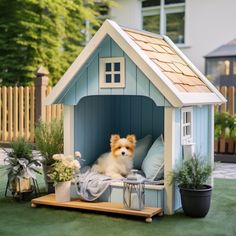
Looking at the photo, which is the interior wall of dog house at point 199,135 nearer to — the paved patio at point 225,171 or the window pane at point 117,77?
the window pane at point 117,77

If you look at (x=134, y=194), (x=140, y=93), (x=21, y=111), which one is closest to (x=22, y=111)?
(x=21, y=111)

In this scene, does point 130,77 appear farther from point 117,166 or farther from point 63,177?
point 63,177

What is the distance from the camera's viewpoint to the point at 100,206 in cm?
513

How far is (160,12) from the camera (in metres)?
16.0

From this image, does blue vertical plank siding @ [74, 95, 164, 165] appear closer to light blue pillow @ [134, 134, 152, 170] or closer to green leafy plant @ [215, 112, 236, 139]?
light blue pillow @ [134, 134, 152, 170]

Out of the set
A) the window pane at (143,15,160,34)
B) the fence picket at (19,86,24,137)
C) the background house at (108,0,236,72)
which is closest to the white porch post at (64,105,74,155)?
the fence picket at (19,86,24,137)

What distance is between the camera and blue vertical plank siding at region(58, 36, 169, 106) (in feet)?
16.9

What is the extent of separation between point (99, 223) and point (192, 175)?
114 centimetres

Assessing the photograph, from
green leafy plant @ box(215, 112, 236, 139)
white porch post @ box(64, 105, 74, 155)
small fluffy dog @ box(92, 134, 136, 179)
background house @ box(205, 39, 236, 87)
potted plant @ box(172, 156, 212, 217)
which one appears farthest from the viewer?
background house @ box(205, 39, 236, 87)

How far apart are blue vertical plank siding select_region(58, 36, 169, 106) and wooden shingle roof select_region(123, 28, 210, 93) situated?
0.77ft

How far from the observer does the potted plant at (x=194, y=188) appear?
4969 mm

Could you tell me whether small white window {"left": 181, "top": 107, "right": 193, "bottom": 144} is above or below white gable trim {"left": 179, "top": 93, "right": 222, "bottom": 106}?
below

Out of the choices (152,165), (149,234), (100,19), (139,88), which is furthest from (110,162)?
(100,19)

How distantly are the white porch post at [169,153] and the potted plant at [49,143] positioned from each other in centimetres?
166
